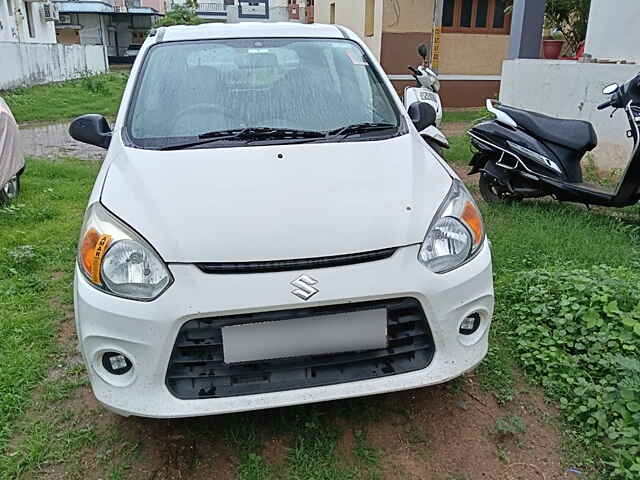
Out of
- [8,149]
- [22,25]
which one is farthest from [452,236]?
[22,25]

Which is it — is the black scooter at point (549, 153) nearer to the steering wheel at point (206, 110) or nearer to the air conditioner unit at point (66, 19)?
the steering wheel at point (206, 110)

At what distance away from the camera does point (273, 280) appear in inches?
78.5

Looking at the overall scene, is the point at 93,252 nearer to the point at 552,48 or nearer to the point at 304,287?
the point at 304,287

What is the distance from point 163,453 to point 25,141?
8.90 m

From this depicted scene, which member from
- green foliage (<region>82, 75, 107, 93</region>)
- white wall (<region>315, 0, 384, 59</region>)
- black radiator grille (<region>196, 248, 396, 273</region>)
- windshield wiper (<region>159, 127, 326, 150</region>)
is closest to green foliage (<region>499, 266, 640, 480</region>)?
black radiator grille (<region>196, 248, 396, 273</region>)

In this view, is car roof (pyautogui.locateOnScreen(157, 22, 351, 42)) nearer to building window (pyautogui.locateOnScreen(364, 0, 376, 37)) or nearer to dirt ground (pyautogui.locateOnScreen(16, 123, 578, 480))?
dirt ground (pyautogui.locateOnScreen(16, 123, 578, 480))

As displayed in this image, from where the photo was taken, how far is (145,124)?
280 cm

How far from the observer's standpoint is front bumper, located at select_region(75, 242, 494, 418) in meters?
1.96

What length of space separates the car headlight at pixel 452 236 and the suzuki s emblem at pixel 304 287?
16.5 inches

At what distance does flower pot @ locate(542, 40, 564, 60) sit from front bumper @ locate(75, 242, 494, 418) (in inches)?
399

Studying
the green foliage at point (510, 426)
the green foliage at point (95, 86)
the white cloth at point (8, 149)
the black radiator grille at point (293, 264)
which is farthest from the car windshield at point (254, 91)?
the green foliage at point (95, 86)

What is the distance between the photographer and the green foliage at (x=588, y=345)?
226 centimetres

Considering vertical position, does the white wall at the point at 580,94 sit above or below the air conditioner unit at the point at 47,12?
below

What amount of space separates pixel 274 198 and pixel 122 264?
0.61 m
